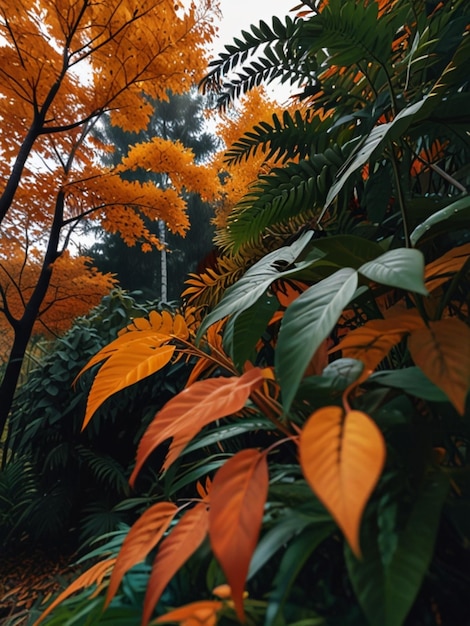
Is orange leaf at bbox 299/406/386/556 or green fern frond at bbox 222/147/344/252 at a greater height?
green fern frond at bbox 222/147/344/252

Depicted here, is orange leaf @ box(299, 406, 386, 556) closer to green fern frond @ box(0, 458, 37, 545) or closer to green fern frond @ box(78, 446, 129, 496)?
green fern frond @ box(78, 446, 129, 496)

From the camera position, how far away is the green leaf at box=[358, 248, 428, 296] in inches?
8.1

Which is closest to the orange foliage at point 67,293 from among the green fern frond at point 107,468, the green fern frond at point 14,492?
the green fern frond at point 14,492

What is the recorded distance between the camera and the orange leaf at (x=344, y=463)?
140 millimetres

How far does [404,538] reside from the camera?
19 cm

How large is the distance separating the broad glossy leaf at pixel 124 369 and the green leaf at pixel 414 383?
0.20m

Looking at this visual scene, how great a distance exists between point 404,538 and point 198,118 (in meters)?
10.3

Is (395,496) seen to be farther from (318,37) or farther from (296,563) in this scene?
(318,37)

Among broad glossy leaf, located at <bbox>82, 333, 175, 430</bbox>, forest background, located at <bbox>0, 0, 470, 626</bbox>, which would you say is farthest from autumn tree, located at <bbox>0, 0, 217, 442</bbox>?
broad glossy leaf, located at <bbox>82, 333, 175, 430</bbox>

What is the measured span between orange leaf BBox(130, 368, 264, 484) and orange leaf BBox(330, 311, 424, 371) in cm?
7

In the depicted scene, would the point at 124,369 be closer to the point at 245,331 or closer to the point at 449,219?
the point at 245,331

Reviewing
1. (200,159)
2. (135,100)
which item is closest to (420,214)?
(135,100)

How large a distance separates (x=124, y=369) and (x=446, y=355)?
0.26 m

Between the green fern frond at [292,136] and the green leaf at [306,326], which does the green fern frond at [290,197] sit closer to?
the green fern frond at [292,136]
